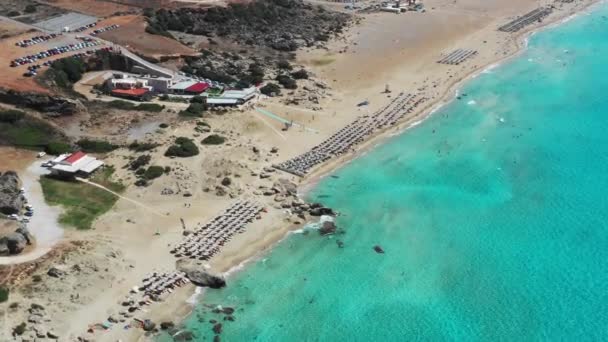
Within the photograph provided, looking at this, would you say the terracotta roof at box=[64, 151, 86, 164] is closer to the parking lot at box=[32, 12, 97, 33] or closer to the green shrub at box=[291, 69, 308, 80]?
the green shrub at box=[291, 69, 308, 80]

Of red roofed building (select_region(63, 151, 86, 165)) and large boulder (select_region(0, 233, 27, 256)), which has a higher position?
Result: red roofed building (select_region(63, 151, 86, 165))

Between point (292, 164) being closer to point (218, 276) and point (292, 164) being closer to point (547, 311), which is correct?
point (218, 276)

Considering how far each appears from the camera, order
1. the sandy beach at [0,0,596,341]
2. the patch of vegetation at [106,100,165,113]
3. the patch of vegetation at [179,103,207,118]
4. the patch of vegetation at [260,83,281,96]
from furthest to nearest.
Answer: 1. the patch of vegetation at [260,83,281,96]
2. the patch of vegetation at [106,100,165,113]
3. the patch of vegetation at [179,103,207,118]
4. the sandy beach at [0,0,596,341]

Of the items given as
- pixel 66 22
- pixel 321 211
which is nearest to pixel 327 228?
pixel 321 211

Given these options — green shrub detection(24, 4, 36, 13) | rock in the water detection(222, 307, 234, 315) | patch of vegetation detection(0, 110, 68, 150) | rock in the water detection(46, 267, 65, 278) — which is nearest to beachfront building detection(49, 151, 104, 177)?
patch of vegetation detection(0, 110, 68, 150)

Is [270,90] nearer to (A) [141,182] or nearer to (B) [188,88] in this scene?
(B) [188,88]

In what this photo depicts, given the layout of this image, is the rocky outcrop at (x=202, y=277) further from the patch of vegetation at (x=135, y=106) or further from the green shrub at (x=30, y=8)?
the green shrub at (x=30, y=8)

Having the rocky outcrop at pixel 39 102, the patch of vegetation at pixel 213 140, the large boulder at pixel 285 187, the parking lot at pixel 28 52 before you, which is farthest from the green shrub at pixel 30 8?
the large boulder at pixel 285 187
